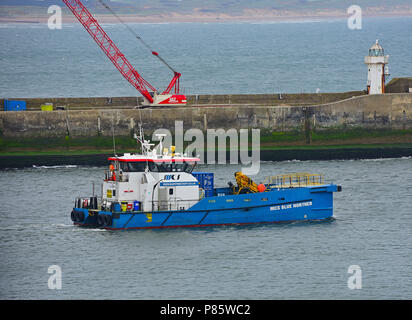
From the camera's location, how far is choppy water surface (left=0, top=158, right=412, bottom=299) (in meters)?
28.1

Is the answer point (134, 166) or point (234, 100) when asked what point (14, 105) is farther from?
point (134, 166)

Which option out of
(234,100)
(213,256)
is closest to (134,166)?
(213,256)

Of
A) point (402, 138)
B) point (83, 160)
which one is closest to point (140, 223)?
point (83, 160)

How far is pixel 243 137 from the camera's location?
52531mm

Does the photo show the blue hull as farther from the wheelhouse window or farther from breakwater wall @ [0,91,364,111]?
breakwater wall @ [0,91,364,111]

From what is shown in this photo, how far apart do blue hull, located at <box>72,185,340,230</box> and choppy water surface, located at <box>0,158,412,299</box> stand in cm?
36

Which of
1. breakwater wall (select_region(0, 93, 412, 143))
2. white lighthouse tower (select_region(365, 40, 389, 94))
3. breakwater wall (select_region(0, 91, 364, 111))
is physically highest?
white lighthouse tower (select_region(365, 40, 389, 94))

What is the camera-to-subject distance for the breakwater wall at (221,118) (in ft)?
173

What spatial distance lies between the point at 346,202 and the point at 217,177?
756 cm

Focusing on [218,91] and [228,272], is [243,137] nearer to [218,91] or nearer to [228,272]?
[228,272]

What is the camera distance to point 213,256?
3120 cm

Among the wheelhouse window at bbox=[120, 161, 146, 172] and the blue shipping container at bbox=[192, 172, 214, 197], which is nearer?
the wheelhouse window at bbox=[120, 161, 146, 172]

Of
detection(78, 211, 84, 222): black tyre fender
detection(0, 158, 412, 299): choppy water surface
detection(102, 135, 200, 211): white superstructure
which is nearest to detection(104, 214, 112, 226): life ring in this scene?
detection(0, 158, 412, 299): choppy water surface

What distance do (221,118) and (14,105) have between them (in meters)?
12.0
